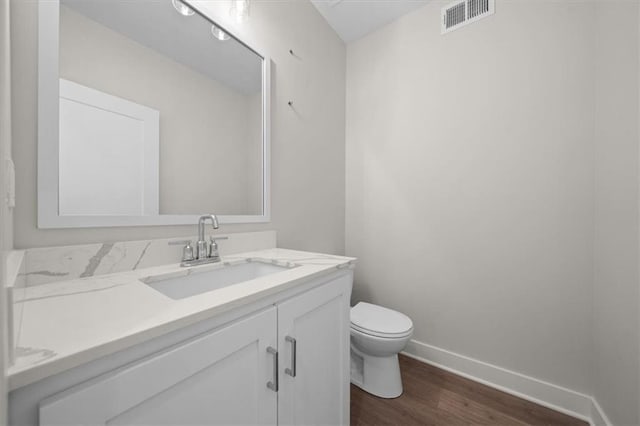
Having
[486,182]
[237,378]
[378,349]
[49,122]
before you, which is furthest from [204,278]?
[486,182]

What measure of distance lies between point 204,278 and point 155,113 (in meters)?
0.69

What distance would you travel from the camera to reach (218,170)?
1.22m

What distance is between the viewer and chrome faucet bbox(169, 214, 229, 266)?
39.2 inches

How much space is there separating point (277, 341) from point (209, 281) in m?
0.42

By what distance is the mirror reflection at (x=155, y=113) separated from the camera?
2.65ft

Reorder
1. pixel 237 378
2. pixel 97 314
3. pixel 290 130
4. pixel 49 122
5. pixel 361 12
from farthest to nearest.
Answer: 1. pixel 361 12
2. pixel 290 130
3. pixel 49 122
4. pixel 237 378
5. pixel 97 314

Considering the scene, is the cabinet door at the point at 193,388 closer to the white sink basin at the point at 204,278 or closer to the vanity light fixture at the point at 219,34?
the white sink basin at the point at 204,278

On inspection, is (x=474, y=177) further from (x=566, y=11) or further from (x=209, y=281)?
(x=209, y=281)

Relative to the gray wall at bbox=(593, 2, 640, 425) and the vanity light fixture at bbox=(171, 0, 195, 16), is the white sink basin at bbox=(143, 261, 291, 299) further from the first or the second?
the gray wall at bbox=(593, 2, 640, 425)

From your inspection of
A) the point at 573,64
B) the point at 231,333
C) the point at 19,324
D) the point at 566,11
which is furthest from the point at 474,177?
the point at 19,324

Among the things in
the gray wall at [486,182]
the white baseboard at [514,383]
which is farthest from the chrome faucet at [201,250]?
the white baseboard at [514,383]

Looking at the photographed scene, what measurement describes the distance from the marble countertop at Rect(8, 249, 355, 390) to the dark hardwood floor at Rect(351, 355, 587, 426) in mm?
1021

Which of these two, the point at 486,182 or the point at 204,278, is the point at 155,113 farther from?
the point at 486,182

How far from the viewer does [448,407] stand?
1338mm
